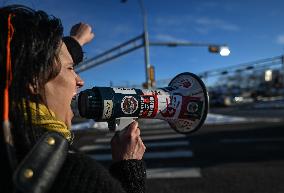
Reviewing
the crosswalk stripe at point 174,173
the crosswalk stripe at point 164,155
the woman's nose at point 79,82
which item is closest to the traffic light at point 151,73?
the crosswalk stripe at point 164,155

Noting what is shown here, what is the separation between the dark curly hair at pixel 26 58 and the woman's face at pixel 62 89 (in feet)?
0.23

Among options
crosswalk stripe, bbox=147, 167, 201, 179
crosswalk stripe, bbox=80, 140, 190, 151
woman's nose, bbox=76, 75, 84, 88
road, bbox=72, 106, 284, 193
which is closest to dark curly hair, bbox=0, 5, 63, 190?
woman's nose, bbox=76, 75, 84, 88

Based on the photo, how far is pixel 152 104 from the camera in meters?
2.09

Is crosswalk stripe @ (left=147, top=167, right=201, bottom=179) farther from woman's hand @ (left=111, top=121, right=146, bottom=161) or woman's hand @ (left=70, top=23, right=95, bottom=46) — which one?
woman's hand @ (left=111, top=121, right=146, bottom=161)

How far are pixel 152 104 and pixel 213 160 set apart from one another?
6.28 meters

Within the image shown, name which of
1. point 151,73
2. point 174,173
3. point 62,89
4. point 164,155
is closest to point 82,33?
point 62,89

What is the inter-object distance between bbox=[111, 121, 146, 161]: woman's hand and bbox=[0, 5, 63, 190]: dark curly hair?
0.39m

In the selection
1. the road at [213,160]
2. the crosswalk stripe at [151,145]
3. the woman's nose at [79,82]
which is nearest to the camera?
the woman's nose at [79,82]

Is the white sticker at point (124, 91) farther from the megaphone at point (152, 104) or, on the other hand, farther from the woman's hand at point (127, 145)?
the woman's hand at point (127, 145)

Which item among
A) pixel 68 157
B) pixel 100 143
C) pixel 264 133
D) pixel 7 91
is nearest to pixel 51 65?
A: pixel 7 91

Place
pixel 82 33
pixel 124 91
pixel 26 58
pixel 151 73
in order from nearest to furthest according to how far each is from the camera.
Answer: pixel 26 58 → pixel 124 91 → pixel 82 33 → pixel 151 73

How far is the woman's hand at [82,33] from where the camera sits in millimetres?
2260

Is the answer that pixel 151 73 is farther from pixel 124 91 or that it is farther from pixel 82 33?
pixel 124 91

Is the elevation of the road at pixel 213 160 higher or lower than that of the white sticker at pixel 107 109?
lower
